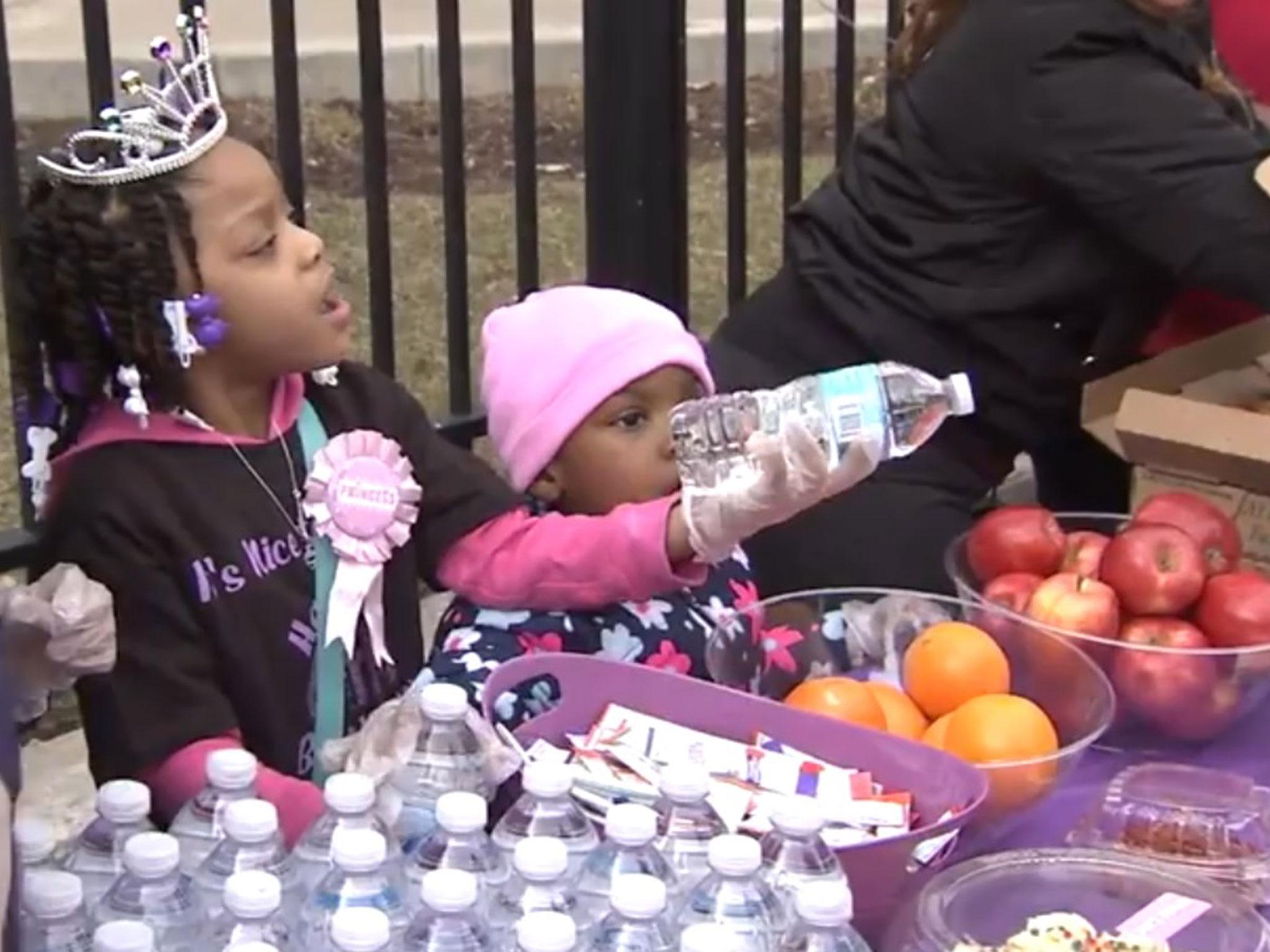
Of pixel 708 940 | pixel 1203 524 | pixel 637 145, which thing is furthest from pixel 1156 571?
pixel 637 145

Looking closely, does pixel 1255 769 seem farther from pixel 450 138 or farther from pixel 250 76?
pixel 250 76

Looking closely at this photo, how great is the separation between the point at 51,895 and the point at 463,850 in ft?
0.96

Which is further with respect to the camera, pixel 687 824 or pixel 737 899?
pixel 687 824

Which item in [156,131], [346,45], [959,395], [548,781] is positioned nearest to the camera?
[548,781]

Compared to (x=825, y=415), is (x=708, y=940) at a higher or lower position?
lower

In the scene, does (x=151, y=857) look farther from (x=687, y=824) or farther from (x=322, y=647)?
(x=322, y=647)

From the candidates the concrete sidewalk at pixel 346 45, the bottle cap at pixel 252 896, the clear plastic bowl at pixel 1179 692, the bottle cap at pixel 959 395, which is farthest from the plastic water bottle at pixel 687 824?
the concrete sidewalk at pixel 346 45

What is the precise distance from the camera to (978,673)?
6.55ft

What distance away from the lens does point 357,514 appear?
203cm

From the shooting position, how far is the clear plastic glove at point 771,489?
76.5 inches

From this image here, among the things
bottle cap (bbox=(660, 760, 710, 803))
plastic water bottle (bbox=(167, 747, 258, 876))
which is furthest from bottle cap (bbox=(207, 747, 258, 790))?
bottle cap (bbox=(660, 760, 710, 803))

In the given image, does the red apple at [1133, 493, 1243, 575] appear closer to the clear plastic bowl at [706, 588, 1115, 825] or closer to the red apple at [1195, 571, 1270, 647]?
the red apple at [1195, 571, 1270, 647]

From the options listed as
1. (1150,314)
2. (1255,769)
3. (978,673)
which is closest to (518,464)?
(978,673)

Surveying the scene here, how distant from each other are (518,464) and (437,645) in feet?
0.68
